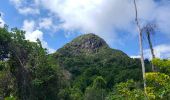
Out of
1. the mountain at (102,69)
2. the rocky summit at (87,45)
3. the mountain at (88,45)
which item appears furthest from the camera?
the rocky summit at (87,45)

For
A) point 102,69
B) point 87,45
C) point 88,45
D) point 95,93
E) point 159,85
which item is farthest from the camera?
point 87,45

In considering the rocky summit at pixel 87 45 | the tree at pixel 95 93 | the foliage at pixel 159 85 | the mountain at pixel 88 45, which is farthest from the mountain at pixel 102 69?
the foliage at pixel 159 85

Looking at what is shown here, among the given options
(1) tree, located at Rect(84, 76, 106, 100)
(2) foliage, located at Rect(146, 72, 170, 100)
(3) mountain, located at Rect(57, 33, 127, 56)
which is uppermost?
(3) mountain, located at Rect(57, 33, 127, 56)

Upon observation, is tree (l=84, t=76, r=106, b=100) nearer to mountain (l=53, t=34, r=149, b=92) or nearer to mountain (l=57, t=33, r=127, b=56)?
mountain (l=53, t=34, r=149, b=92)

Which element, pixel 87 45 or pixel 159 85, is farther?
pixel 87 45

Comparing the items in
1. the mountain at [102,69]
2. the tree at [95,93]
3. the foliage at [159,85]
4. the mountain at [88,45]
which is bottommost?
the foliage at [159,85]

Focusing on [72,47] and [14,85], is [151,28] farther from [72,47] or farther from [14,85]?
[72,47]

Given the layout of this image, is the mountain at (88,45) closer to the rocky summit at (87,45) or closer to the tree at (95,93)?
the rocky summit at (87,45)

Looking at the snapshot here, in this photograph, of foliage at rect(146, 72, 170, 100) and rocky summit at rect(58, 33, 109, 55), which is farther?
rocky summit at rect(58, 33, 109, 55)

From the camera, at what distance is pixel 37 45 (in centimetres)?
3145

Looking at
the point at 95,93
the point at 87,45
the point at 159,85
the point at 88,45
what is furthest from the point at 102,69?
the point at 159,85

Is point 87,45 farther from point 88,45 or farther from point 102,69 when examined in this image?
point 102,69

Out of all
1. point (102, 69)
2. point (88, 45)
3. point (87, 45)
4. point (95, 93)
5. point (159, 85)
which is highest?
point (87, 45)

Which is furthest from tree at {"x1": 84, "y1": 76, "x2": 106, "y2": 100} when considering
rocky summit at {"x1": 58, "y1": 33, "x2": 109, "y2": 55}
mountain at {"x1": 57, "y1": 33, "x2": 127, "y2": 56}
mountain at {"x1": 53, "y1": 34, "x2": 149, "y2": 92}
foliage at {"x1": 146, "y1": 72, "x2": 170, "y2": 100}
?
rocky summit at {"x1": 58, "y1": 33, "x2": 109, "y2": 55}
